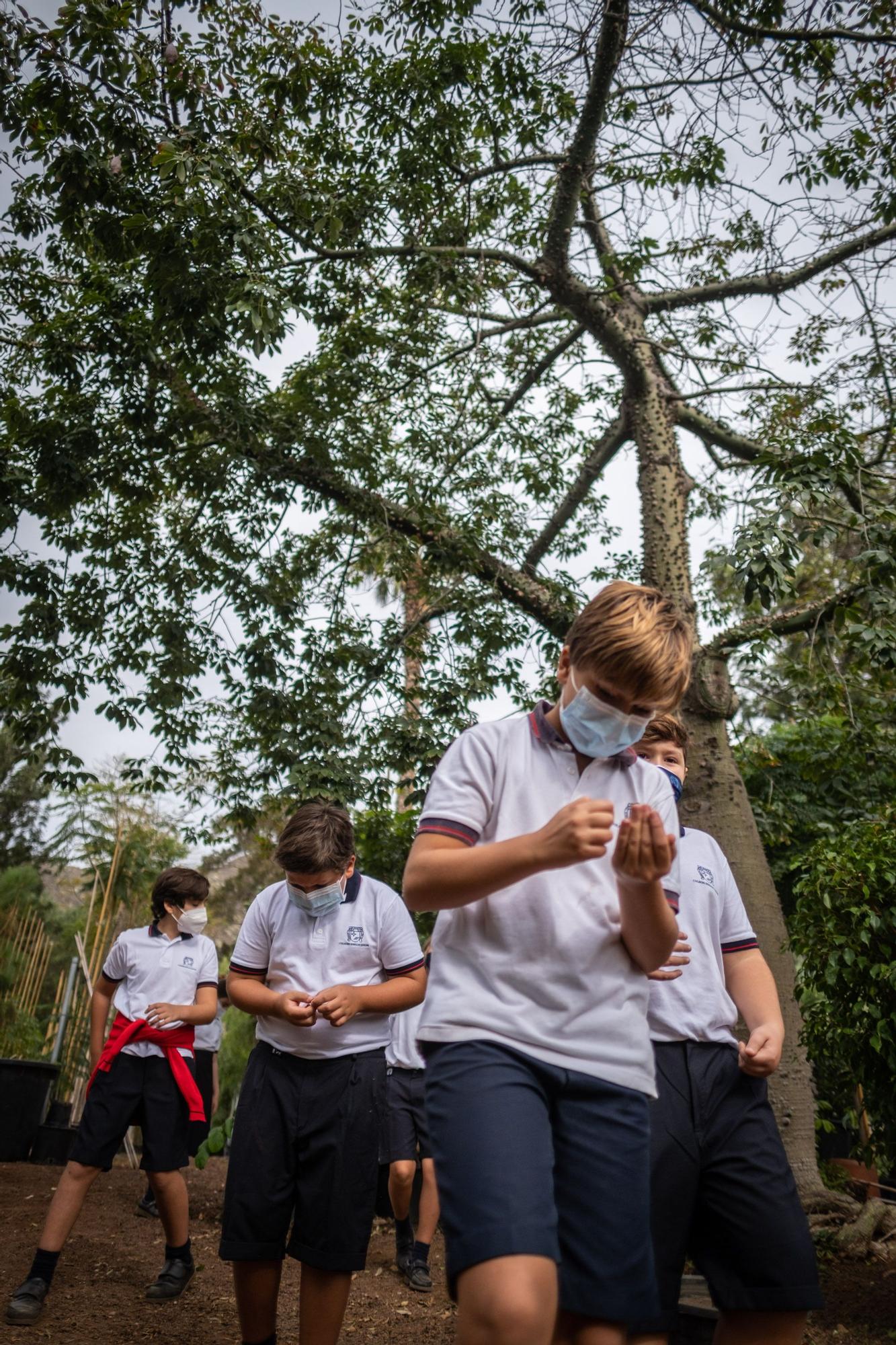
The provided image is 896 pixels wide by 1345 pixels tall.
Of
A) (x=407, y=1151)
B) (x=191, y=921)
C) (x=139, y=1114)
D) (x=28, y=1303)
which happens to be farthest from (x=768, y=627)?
(x=28, y=1303)

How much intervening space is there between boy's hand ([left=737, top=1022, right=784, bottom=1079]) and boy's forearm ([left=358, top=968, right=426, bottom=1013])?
1.01 m

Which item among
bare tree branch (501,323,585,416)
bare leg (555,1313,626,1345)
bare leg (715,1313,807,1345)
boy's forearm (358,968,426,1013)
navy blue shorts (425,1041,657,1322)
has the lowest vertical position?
bare leg (715,1313,807,1345)

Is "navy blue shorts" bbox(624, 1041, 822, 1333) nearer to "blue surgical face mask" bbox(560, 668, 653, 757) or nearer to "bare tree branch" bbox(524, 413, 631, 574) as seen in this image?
"blue surgical face mask" bbox(560, 668, 653, 757)

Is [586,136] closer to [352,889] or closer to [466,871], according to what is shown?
[352,889]

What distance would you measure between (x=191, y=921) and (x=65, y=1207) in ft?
4.25

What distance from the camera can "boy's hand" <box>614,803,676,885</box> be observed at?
182 cm

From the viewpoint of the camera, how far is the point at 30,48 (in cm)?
686

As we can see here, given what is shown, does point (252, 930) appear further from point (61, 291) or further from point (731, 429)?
point (731, 429)

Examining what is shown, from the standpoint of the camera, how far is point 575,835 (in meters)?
1.72

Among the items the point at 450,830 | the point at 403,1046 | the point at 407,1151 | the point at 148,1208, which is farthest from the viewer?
the point at 148,1208

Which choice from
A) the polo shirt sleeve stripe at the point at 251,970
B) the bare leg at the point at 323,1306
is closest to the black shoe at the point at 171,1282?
the bare leg at the point at 323,1306

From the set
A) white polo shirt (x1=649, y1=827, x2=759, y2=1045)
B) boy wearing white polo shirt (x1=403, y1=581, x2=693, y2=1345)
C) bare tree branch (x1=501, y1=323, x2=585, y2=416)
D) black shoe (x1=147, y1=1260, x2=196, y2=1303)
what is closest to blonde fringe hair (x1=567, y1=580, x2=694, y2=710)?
boy wearing white polo shirt (x1=403, y1=581, x2=693, y2=1345)

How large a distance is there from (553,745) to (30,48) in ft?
23.1

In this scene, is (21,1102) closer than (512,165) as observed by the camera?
Yes
